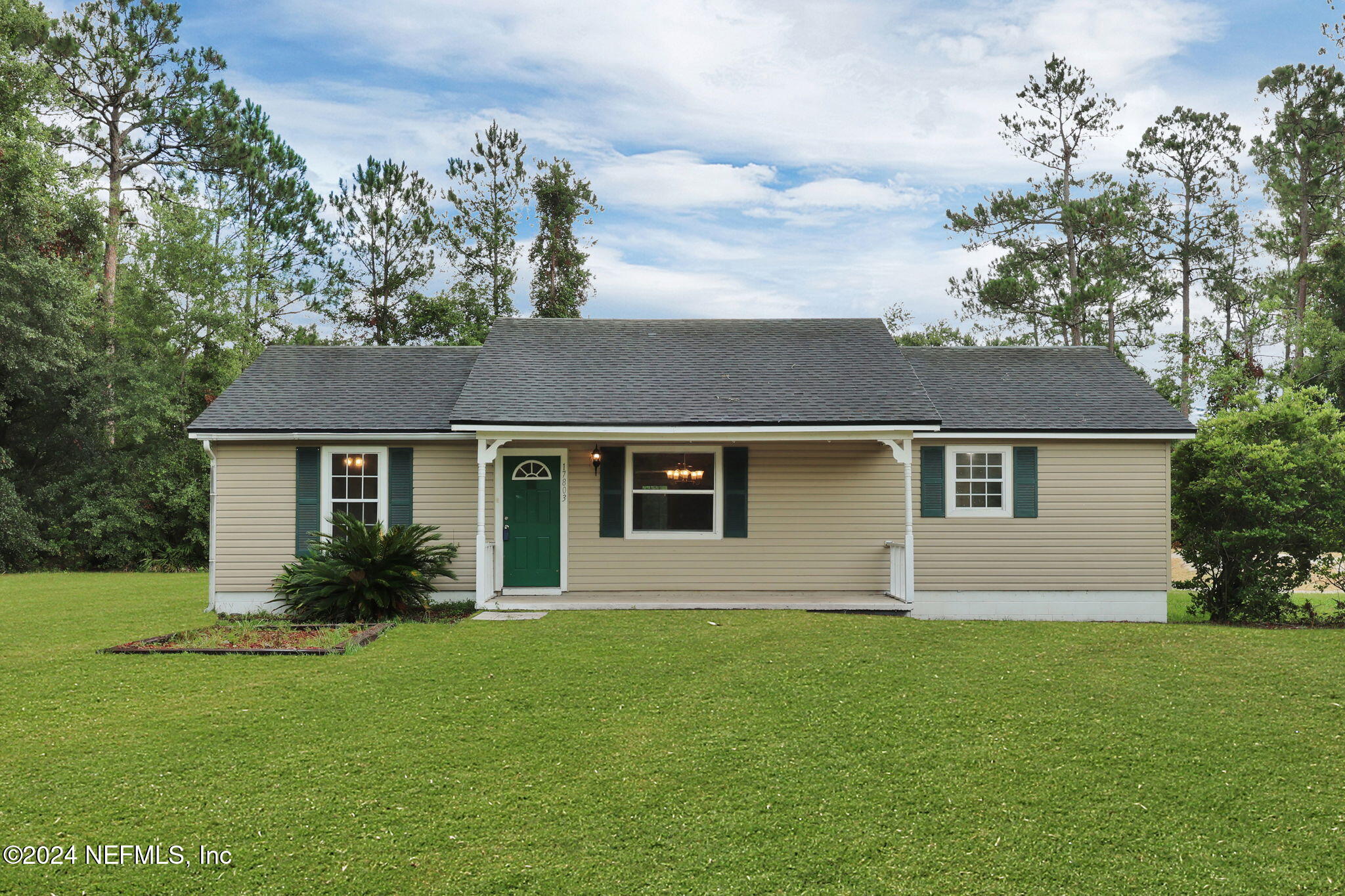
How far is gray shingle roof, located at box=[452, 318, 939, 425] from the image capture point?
35.0 ft

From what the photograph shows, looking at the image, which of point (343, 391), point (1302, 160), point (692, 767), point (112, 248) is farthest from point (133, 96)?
point (1302, 160)

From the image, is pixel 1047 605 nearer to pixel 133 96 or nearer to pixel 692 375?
pixel 692 375

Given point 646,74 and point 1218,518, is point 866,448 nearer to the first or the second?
point 1218,518

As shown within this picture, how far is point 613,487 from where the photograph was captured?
11.3 metres

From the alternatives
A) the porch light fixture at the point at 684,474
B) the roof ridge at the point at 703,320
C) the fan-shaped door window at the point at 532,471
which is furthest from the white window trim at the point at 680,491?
the roof ridge at the point at 703,320

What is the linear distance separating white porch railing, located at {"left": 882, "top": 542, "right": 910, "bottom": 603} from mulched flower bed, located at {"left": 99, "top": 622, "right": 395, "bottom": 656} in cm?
653

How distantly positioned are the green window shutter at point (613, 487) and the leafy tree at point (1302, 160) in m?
21.9

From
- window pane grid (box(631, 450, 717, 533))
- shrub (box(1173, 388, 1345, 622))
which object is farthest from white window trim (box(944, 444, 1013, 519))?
window pane grid (box(631, 450, 717, 533))

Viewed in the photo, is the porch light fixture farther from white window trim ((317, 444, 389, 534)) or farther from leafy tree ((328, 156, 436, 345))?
leafy tree ((328, 156, 436, 345))

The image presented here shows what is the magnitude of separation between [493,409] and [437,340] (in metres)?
13.6

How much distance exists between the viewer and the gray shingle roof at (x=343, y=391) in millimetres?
11133

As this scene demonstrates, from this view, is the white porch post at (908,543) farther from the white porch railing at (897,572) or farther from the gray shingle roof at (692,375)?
the gray shingle roof at (692,375)

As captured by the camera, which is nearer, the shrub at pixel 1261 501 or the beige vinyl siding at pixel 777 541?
the shrub at pixel 1261 501

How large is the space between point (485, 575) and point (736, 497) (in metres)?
3.61
